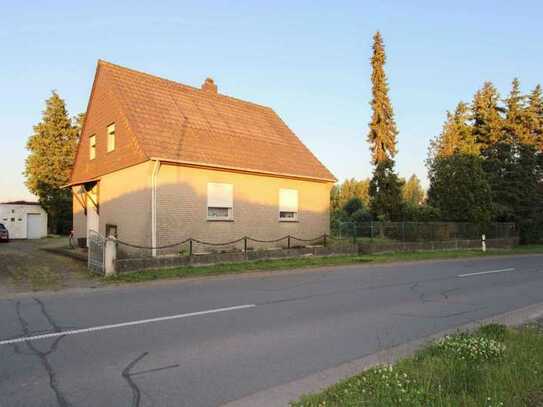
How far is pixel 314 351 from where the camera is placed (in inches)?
229

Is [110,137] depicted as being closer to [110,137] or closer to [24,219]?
[110,137]

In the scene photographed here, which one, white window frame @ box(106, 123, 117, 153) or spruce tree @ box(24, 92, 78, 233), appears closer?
white window frame @ box(106, 123, 117, 153)

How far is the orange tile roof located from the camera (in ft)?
57.3

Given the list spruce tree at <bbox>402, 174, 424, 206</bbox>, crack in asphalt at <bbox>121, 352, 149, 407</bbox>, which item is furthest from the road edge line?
spruce tree at <bbox>402, 174, 424, 206</bbox>

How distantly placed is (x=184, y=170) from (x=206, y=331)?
11362 mm

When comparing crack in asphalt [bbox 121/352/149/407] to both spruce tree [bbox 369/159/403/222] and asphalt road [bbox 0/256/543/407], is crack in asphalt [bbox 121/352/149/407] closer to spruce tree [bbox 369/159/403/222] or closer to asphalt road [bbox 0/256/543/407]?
asphalt road [bbox 0/256/543/407]

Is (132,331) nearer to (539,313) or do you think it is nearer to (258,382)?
(258,382)

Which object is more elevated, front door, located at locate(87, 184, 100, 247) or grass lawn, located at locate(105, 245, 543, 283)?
front door, located at locate(87, 184, 100, 247)

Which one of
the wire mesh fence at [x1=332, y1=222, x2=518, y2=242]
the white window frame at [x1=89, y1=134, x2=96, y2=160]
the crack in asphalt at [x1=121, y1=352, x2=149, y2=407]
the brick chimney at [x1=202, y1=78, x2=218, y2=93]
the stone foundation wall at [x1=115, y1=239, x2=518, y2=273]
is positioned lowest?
the crack in asphalt at [x1=121, y1=352, x2=149, y2=407]

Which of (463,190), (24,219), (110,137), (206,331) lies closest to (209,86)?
(110,137)

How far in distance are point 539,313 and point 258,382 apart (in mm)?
6509

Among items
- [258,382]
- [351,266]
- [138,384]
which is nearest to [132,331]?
[138,384]

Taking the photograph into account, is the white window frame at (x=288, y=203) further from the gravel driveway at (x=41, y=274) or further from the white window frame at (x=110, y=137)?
the gravel driveway at (x=41, y=274)

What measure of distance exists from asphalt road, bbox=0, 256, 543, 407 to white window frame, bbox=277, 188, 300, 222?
27.8 feet
